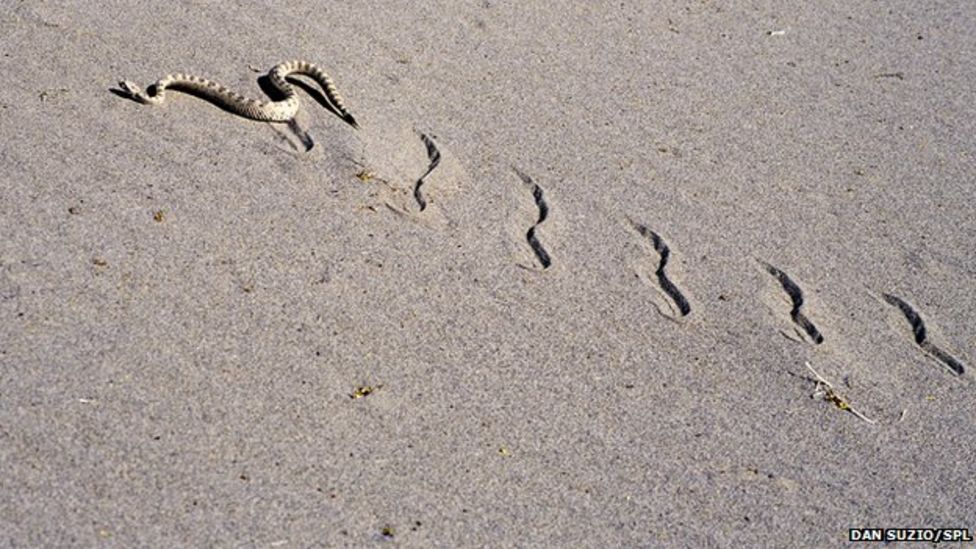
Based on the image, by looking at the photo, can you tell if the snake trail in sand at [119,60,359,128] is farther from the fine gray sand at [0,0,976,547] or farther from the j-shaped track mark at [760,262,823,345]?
the j-shaped track mark at [760,262,823,345]

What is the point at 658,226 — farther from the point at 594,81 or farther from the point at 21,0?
the point at 21,0

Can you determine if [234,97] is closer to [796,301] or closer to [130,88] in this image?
[130,88]

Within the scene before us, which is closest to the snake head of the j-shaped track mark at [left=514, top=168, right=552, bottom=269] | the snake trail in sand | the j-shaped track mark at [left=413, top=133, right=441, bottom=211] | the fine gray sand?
the snake trail in sand

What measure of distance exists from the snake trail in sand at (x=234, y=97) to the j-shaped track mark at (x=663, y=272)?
2154 mm

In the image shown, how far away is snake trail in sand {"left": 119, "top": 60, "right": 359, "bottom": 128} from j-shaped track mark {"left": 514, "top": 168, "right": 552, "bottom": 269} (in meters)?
1.26

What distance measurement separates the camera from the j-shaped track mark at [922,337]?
291 inches

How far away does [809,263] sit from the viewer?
8.23 metres

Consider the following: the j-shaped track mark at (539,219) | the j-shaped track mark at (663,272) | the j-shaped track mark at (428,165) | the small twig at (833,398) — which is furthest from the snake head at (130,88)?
the small twig at (833,398)

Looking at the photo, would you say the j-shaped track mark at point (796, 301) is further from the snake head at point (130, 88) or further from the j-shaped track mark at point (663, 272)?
the snake head at point (130, 88)

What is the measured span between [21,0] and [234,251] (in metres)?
3.79

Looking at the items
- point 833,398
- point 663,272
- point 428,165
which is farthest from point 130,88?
point 833,398

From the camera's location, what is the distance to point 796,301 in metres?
7.82

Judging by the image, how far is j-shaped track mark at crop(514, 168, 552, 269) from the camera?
786 cm

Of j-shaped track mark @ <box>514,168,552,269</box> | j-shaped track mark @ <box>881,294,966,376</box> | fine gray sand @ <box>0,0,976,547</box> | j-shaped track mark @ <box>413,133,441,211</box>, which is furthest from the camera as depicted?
j-shaped track mark @ <box>413,133,441,211</box>
